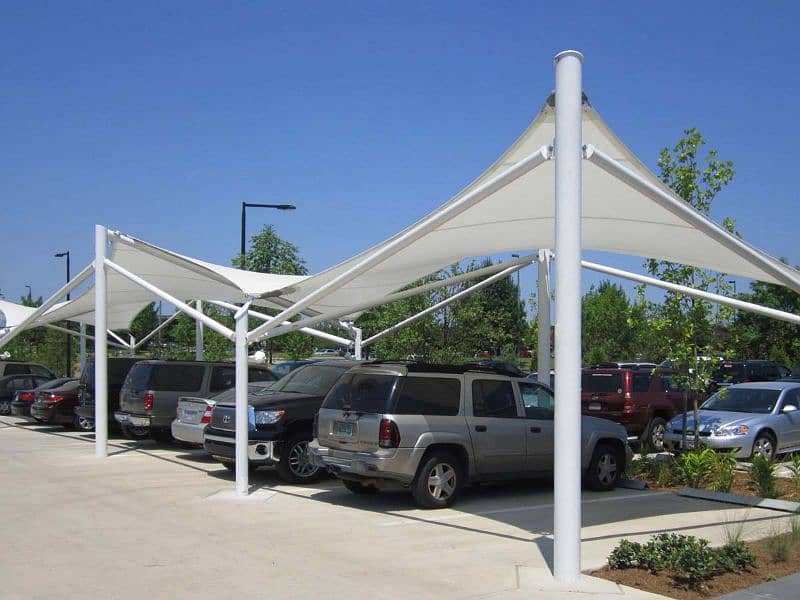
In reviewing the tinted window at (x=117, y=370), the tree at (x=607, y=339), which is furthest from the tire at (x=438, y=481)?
the tree at (x=607, y=339)

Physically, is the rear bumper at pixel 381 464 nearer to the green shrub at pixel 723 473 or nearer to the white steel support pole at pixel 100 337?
the green shrub at pixel 723 473

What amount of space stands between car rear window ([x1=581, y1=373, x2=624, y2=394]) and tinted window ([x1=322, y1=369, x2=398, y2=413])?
813 centimetres

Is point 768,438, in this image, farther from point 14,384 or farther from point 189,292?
point 14,384

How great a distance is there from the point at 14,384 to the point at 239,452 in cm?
1873

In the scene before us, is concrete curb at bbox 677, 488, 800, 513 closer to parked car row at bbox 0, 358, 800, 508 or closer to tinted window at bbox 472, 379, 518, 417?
parked car row at bbox 0, 358, 800, 508

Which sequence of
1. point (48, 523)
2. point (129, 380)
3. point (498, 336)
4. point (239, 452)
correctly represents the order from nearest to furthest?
point (48, 523) < point (239, 452) < point (129, 380) < point (498, 336)

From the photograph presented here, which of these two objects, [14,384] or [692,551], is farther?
[14,384]

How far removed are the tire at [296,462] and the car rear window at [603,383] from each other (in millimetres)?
7440

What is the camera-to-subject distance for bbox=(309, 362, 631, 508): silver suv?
1042cm

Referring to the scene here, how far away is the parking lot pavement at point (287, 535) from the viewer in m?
7.17

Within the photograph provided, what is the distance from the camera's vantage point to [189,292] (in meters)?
19.1

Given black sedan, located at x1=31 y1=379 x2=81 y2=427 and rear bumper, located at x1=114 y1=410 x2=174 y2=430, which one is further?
black sedan, located at x1=31 y1=379 x2=81 y2=427

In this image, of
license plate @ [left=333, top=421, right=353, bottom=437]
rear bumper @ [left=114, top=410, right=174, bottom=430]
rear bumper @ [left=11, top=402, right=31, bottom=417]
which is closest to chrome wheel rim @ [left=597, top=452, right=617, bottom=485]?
license plate @ [left=333, top=421, right=353, bottom=437]

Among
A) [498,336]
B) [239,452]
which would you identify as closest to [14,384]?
[498,336]
